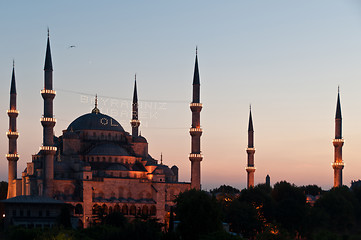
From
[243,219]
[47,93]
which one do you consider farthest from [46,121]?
[243,219]

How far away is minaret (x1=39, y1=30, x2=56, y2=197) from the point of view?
6400 centimetres

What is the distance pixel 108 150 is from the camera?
70500mm

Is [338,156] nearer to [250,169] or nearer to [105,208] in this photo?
[250,169]

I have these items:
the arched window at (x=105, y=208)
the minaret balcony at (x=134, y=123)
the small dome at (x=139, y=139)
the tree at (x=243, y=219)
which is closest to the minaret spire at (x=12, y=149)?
the arched window at (x=105, y=208)

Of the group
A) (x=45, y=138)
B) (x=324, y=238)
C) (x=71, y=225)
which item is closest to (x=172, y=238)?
(x=324, y=238)

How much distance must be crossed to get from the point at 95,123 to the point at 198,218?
28.5 metres

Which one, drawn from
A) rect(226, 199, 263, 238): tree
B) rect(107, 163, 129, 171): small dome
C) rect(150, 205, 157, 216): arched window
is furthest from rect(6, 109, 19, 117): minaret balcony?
rect(226, 199, 263, 238): tree

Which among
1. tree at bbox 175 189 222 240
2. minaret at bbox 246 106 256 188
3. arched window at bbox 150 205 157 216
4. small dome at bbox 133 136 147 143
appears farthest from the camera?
minaret at bbox 246 106 256 188

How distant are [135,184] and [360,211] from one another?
20878 mm

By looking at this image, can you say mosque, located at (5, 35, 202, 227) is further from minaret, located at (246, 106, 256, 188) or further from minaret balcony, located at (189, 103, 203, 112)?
minaret, located at (246, 106, 256, 188)

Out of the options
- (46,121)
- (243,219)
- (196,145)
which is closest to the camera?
(243,219)

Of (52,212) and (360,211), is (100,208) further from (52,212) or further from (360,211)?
(360,211)

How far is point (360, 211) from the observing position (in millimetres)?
69125

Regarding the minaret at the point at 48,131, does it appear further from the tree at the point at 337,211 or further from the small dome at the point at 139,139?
the tree at the point at 337,211
